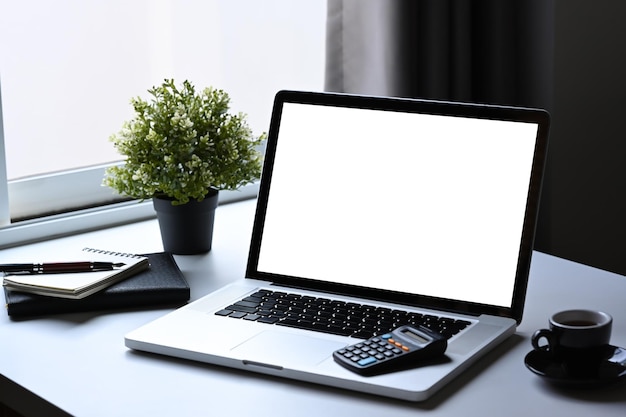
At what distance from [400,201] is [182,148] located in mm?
375

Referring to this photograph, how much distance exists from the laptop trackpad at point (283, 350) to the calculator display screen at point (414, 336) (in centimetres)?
7

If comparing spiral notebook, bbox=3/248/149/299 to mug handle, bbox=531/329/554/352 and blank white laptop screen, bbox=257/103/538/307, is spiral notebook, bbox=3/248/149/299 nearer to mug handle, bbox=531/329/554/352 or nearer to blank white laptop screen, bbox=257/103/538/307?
blank white laptop screen, bbox=257/103/538/307

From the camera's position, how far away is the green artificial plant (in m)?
1.43

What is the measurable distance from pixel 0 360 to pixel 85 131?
79 cm

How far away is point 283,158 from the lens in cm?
134

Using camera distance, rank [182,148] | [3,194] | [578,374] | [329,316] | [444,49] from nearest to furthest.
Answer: [578,374] → [329,316] → [182,148] → [3,194] → [444,49]

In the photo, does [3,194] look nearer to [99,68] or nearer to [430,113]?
[99,68]

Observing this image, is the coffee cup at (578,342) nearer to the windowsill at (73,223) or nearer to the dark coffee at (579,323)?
the dark coffee at (579,323)

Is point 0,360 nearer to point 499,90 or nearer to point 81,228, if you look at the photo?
point 81,228

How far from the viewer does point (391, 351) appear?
1.03 m

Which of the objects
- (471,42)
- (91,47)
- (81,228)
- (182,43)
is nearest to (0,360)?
(81,228)

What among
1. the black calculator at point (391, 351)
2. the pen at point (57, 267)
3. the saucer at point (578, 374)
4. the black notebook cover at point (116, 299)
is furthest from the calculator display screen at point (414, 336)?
the pen at point (57, 267)

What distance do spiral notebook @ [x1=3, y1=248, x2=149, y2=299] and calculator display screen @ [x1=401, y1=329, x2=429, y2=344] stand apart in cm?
45

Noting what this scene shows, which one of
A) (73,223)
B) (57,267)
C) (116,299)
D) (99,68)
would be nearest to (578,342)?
(116,299)
